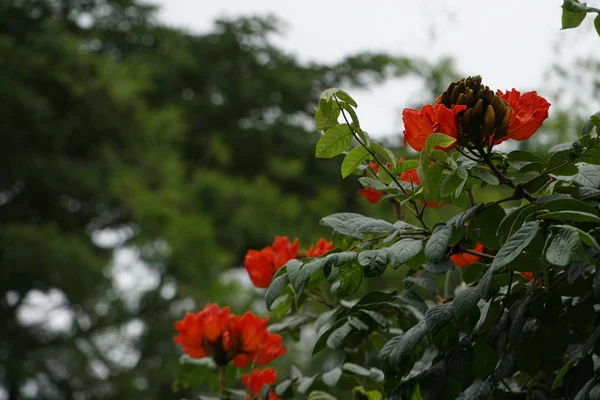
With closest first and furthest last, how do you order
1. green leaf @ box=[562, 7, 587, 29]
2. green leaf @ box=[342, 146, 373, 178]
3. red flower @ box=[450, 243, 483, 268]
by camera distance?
green leaf @ box=[562, 7, 587, 29] → green leaf @ box=[342, 146, 373, 178] → red flower @ box=[450, 243, 483, 268]

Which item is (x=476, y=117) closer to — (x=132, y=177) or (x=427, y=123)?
(x=427, y=123)

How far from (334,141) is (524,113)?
19cm

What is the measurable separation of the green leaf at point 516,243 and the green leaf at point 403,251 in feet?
0.31

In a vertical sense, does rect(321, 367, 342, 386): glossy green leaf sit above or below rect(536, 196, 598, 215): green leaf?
below

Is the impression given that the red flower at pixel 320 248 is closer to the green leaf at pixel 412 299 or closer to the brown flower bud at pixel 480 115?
the green leaf at pixel 412 299

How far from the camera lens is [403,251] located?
2.46 feet

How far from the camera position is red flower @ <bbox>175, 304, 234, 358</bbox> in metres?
1.07

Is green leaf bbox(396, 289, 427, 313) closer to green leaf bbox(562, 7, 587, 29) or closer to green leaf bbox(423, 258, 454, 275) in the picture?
green leaf bbox(423, 258, 454, 275)

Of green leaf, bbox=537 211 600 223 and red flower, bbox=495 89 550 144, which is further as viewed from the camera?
red flower, bbox=495 89 550 144

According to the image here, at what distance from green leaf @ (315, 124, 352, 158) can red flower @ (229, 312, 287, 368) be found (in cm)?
32

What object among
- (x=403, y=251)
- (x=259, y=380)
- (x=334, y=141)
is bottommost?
(x=259, y=380)

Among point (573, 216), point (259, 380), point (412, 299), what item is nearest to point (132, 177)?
point (259, 380)

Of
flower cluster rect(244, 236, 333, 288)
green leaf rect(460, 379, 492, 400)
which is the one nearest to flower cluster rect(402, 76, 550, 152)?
green leaf rect(460, 379, 492, 400)

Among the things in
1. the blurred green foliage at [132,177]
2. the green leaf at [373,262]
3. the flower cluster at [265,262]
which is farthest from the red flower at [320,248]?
the blurred green foliage at [132,177]
